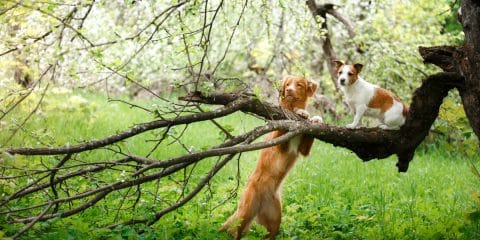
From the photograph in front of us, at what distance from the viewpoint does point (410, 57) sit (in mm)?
12695

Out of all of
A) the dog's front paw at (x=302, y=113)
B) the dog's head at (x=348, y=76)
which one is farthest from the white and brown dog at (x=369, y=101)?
the dog's front paw at (x=302, y=113)

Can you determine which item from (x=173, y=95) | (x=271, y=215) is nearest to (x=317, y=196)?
(x=271, y=215)

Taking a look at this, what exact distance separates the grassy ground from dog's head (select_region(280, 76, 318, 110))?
1.12m

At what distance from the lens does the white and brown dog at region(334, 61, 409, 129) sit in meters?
6.46

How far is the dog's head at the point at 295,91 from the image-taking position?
6.06 meters

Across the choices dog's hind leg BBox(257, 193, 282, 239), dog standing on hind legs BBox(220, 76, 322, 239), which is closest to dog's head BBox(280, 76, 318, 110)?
dog standing on hind legs BBox(220, 76, 322, 239)

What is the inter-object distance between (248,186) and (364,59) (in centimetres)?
845

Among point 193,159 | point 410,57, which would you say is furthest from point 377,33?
point 193,159

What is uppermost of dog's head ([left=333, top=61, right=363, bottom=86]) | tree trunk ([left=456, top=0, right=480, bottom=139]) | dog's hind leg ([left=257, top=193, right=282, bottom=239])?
dog's head ([left=333, top=61, right=363, bottom=86])

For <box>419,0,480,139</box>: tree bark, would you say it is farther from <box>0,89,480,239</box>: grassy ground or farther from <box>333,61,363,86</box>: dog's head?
<box>333,61,363,86</box>: dog's head

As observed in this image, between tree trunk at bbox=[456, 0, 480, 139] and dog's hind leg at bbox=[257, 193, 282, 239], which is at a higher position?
dog's hind leg at bbox=[257, 193, 282, 239]

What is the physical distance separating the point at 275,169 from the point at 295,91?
835mm

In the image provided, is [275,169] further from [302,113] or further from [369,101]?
[369,101]

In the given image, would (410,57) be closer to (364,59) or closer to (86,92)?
(364,59)
